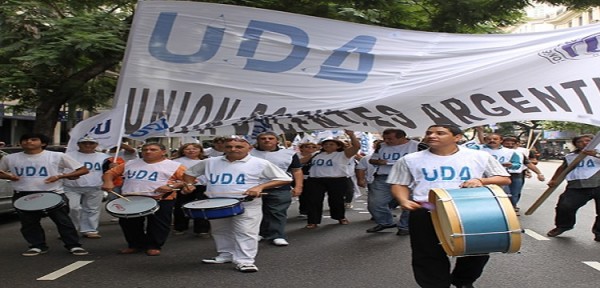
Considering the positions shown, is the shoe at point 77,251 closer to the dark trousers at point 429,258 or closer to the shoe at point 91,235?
the shoe at point 91,235

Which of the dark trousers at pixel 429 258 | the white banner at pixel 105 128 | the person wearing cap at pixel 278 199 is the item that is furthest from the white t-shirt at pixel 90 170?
the dark trousers at pixel 429 258

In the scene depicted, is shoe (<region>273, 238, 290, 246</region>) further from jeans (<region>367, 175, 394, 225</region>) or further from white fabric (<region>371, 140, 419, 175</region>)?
white fabric (<region>371, 140, 419, 175</region>)

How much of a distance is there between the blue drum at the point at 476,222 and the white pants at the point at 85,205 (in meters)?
6.30

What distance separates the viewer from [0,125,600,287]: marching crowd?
16.1ft

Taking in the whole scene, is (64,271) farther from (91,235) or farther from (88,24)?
(88,24)

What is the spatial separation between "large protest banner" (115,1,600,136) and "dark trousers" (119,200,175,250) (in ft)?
5.01

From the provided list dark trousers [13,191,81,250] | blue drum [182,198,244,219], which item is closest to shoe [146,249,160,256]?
dark trousers [13,191,81,250]

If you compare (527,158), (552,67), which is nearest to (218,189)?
(552,67)

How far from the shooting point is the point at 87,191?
929cm

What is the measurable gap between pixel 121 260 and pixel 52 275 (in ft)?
3.20

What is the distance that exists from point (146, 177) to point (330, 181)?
13.0ft

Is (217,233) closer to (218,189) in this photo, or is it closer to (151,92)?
(218,189)

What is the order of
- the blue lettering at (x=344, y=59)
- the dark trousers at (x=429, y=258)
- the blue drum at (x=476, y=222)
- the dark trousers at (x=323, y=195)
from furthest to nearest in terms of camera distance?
the dark trousers at (x=323, y=195), the blue lettering at (x=344, y=59), the dark trousers at (x=429, y=258), the blue drum at (x=476, y=222)

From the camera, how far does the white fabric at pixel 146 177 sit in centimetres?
758
